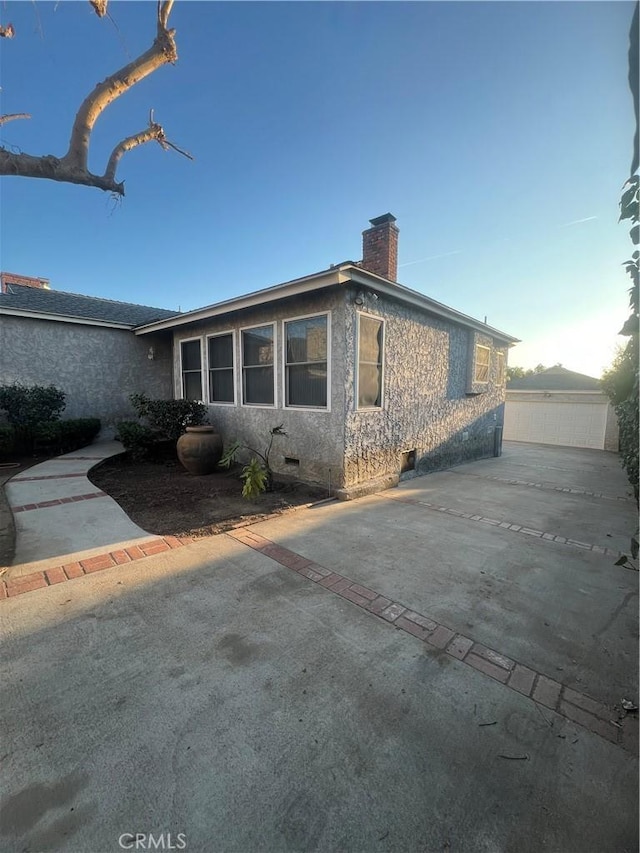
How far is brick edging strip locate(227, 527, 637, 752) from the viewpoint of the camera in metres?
1.74

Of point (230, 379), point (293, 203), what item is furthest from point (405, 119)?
point (230, 379)

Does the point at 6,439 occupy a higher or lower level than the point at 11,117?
lower

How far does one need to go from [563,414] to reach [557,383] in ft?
7.88

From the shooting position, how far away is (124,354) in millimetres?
9750

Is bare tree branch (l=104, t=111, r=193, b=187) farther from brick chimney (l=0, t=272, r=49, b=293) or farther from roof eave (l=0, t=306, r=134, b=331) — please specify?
brick chimney (l=0, t=272, r=49, b=293)

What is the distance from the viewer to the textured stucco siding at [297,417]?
18.3ft

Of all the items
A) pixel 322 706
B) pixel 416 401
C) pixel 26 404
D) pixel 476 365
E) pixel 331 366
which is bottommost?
pixel 322 706

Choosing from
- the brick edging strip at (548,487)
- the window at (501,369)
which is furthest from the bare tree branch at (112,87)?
the window at (501,369)

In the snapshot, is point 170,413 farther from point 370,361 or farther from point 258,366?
point 370,361

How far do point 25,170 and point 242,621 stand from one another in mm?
3846

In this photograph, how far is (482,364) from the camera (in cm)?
1017

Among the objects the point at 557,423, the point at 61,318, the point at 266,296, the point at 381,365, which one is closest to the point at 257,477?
the point at 381,365

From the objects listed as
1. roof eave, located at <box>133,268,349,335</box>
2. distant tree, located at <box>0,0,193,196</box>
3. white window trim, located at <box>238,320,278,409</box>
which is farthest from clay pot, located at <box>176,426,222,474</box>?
distant tree, located at <box>0,0,193,196</box>

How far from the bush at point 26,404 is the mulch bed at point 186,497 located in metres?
2.08
